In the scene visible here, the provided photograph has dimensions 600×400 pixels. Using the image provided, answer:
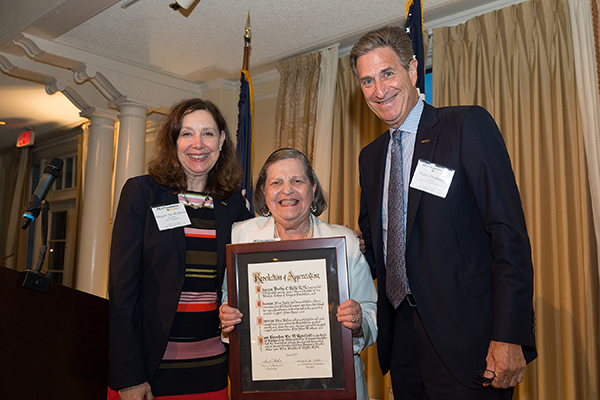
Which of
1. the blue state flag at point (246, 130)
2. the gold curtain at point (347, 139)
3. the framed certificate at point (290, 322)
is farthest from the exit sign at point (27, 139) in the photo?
the framed certificate at point (290, 322)

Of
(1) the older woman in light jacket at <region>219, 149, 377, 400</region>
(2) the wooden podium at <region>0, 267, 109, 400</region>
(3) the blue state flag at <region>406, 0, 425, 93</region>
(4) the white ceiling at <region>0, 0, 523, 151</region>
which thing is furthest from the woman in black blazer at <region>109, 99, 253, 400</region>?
(4) the white ceiling at <region>0, 0, 523, 151</region>

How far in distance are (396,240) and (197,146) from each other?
3.25 ft

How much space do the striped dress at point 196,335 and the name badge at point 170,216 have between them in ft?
0.15

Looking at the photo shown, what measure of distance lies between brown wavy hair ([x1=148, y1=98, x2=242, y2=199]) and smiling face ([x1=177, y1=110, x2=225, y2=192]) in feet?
0.08

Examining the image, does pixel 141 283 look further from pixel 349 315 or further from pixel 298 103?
pixel 298 103

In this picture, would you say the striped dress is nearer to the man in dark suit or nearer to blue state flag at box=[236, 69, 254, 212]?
the man in dark suit

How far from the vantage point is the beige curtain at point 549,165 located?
3.27m

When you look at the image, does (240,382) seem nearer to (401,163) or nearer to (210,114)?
(401,163)

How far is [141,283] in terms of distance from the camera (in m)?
1.91

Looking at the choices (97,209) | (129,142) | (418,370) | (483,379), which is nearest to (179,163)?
(418,370)

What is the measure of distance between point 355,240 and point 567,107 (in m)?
Result: 2.57

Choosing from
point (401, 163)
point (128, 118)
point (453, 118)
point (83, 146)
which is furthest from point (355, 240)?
point (83, 146)

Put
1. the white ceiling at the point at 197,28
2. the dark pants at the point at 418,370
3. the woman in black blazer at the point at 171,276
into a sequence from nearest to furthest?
1. the dark pants at the point at 418,370
2. the woman in black blazer at the point at 171,276
3. the white ceiling at the point at 197,28

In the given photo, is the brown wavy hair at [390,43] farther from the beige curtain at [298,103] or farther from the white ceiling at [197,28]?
the beige curtain at [298,103]
